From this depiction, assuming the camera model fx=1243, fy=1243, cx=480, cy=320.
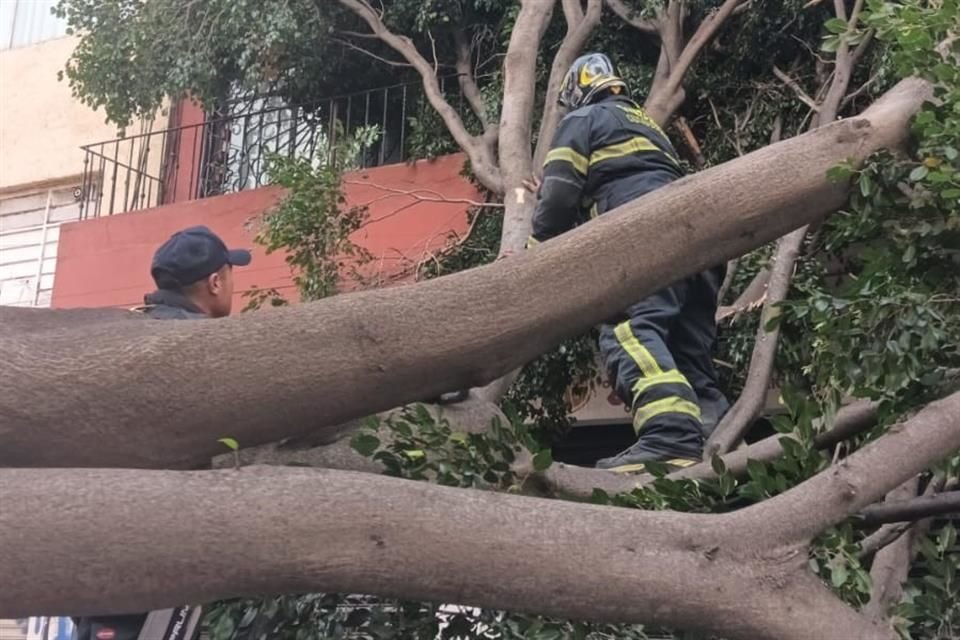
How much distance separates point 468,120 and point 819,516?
21.9ft

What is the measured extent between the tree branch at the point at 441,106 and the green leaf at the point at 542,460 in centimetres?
294

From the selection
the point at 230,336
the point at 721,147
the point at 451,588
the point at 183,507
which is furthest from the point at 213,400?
the point at 721,147

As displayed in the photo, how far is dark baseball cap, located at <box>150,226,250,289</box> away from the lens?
4.11 meters

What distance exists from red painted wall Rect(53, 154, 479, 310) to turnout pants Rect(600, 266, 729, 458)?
345 cm

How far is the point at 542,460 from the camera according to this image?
3396 mm

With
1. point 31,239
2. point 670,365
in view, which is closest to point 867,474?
point 670,365

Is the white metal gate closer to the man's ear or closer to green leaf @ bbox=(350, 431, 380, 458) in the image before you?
the man's ear

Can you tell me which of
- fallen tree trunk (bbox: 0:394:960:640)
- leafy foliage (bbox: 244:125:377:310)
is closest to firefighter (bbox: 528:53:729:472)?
fallen tree trunk (bbox: 0:394:960:640)

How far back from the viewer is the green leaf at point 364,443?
10.9 ft

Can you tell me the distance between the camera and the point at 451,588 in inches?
88.1

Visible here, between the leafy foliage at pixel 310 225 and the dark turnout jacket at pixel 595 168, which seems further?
the leafy foliage at pixel 310 225

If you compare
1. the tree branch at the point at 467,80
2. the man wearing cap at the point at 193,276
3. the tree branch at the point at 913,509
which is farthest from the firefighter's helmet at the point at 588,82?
the tree branch at the point at 467,80

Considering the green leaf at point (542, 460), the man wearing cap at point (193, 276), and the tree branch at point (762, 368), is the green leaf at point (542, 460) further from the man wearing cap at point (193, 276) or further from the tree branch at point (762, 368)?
the tree branch at point (762, 368)

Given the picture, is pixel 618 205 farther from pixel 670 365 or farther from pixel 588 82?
pixel 588 82
